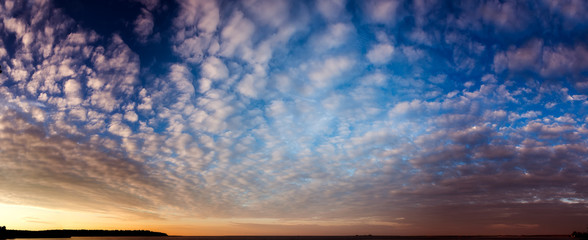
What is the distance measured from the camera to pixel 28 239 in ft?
579

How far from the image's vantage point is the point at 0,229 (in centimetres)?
15062

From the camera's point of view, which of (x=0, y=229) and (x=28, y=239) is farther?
(x=28, y=239)

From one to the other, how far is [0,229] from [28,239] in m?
32.2
